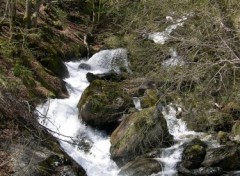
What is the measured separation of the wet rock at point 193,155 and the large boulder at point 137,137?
0.74 meters

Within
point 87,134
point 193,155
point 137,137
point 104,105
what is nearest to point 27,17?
point 104,105

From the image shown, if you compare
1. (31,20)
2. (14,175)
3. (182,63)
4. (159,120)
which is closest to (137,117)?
(159,120)

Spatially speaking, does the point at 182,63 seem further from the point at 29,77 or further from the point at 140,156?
the point at 29,77

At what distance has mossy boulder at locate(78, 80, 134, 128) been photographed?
12.3m

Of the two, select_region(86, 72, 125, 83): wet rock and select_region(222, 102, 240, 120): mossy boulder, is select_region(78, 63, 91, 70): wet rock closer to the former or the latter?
select_region(86, 72, 125, 83): wet rock

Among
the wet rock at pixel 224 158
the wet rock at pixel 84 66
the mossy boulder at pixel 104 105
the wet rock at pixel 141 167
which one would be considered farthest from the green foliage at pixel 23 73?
the wet rock at pixel 224 158

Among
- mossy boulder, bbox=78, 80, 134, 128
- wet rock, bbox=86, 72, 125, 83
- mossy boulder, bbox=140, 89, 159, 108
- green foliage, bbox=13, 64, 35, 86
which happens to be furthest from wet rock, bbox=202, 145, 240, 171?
green foliage, bbox=13, 64, 35, 86

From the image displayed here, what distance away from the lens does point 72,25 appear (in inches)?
867

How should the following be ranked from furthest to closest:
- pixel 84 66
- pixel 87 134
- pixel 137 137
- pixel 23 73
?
pixel 84 66
pixel 23 73
pixel 87 134
pixel 137 137

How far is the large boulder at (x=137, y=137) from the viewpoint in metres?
10.7

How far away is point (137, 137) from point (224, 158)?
2.34 metres

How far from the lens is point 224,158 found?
10695 mm

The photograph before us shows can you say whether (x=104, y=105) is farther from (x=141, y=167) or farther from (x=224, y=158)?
(x=224, y=158)

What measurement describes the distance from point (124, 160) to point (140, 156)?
45 centimetres
